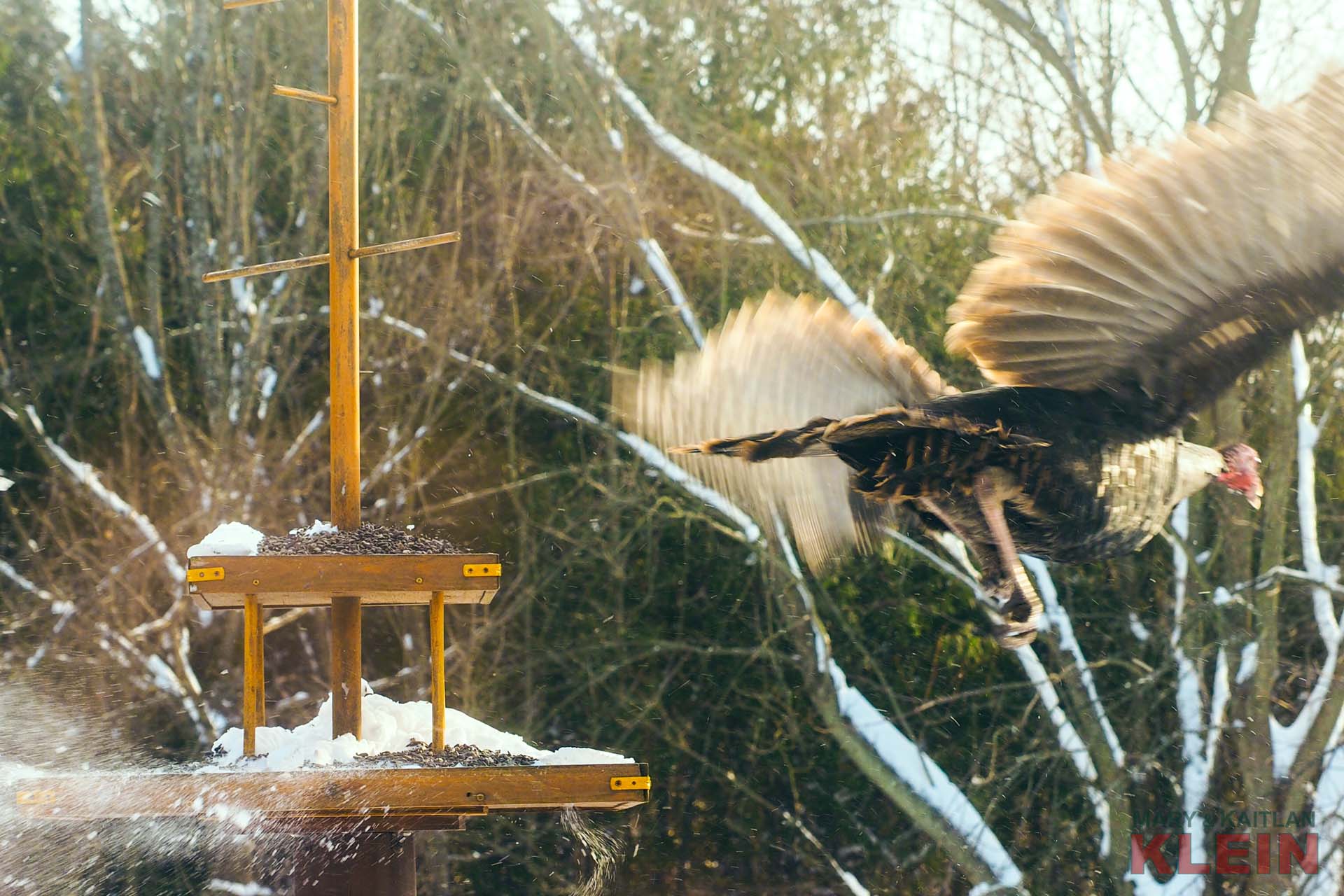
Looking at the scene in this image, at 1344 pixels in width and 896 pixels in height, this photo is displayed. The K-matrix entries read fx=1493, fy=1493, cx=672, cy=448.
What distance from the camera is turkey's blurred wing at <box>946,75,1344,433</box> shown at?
2559 millimetres

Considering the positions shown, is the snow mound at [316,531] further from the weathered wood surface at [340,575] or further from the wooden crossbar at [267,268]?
the wooden crossbar at [267,268]

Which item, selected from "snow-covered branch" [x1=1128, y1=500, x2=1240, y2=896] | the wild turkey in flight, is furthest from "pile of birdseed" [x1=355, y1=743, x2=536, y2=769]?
"snow-covered branch" [x1=1128, y1=500, x2=1240, y2=896]

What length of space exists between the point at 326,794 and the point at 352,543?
18.9 inches

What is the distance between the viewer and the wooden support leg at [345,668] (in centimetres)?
297

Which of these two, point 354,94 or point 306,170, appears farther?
point 306,170

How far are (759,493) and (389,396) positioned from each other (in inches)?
131

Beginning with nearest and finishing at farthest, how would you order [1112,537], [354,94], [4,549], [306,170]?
[1112,537], [354,94], [4,549], [306,170]

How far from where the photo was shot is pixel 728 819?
6.27m

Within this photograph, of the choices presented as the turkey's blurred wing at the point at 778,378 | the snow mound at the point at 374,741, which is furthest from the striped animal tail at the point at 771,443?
the snow mound at the point at 374,741

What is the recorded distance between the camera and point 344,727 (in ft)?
9.73

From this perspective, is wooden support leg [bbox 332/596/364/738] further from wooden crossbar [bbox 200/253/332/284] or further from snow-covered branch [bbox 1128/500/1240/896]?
snow-covered branch [bbox 1128/500/1240/896]

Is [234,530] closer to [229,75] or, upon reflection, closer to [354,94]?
[354,94]

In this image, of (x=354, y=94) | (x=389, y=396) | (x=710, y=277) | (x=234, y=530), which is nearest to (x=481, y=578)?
(x=234, y=530)

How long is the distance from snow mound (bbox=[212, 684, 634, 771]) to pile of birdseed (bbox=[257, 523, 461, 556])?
1.22ft
